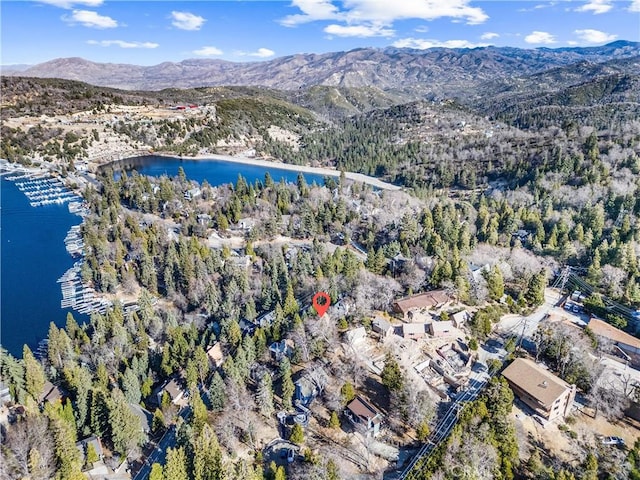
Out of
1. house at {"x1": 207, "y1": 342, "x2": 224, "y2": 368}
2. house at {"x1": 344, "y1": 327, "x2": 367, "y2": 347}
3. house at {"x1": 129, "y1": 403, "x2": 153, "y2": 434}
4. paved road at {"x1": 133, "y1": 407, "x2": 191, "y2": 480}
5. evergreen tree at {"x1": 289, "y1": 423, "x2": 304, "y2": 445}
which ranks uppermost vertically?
house at {"x1": 344, "y1": 327, "x2": 367, "y2": 347}

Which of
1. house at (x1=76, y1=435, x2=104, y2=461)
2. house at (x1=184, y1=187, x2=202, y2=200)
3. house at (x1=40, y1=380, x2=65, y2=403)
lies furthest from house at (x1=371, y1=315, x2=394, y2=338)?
house at (x1=184, y1=187, x2=202, y2=200)

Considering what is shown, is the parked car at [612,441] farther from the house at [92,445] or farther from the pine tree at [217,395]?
the house at [92,445]

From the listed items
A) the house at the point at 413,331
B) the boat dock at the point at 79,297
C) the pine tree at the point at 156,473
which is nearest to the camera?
the pine tree at the point at 156,473

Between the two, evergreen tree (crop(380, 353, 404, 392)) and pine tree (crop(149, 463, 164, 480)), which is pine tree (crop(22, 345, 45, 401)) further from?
evergreen tree (crop(380, 353, 404, 392))

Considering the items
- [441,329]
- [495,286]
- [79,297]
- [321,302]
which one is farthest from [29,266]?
[495,286]

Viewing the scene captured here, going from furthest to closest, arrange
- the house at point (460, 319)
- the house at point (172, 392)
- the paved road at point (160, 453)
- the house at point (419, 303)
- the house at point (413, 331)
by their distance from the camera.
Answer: the house at point (419, 303) < the house at point (460, 319) < the house at point (413, 331) < the house at point (172, 392) < the paved road at point (160, 453)

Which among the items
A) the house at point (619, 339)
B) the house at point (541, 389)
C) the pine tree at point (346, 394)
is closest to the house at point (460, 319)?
the house at point (541, 389)
